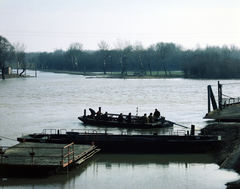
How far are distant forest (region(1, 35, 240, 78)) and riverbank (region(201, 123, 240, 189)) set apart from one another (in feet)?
292

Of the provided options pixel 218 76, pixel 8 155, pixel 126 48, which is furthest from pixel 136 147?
pixel 126 48

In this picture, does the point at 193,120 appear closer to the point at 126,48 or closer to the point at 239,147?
the point at 239,147

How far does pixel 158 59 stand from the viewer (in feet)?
506

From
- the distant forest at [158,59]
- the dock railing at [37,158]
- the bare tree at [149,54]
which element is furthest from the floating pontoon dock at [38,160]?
the bare tree at [149,54]

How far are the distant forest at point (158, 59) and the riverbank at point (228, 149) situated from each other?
88.9 m

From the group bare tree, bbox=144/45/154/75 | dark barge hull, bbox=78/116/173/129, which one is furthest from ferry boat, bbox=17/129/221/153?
bare tree, bbox=144/45/154/75

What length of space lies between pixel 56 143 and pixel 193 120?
1802cm

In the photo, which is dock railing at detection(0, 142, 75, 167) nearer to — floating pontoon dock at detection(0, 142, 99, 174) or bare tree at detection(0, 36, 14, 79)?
floating pontoon dock at detection(0, 142, 99, 174)

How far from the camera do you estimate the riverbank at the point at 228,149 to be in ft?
66.5

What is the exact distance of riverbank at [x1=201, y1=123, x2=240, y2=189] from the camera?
20.3 m

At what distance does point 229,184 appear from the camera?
18031mm

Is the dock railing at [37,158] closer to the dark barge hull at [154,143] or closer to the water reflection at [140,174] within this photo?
the water reflection at [140,174]

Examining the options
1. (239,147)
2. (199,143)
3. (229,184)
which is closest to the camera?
(229,184)

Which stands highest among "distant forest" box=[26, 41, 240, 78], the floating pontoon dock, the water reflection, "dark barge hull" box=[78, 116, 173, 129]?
"distant forest" box=[26, 41, 240, 78]
